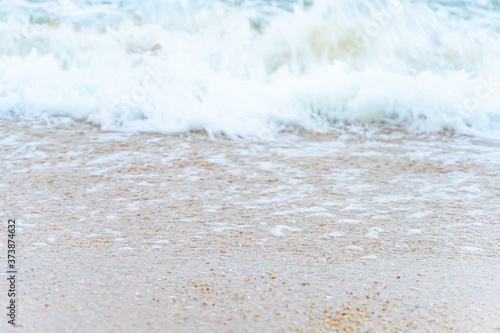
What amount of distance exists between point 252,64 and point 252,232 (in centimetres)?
261

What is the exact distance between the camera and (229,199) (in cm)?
267

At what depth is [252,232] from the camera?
7.61ft

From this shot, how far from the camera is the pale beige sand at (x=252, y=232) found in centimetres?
171

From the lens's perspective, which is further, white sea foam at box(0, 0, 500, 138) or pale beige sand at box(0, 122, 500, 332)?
→ white sea foam at box(0, 0, 500, 138)

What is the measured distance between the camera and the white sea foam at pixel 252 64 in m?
3.99

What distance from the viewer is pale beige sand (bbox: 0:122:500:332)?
5.62 ft

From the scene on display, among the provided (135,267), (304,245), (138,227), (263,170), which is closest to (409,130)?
(263,170)

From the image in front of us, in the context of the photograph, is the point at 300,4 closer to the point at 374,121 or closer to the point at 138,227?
the point at 374,121

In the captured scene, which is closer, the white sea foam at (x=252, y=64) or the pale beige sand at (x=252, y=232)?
the pale beige sand at (x=252, y=232)

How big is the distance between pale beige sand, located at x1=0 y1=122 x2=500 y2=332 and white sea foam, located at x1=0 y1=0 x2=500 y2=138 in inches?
15.0

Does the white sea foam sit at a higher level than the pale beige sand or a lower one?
higher

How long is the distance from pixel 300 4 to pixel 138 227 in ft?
11.7

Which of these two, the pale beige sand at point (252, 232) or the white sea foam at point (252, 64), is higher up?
the white sea foam at point (252, 64)

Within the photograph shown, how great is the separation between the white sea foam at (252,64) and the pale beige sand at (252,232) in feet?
1.25
